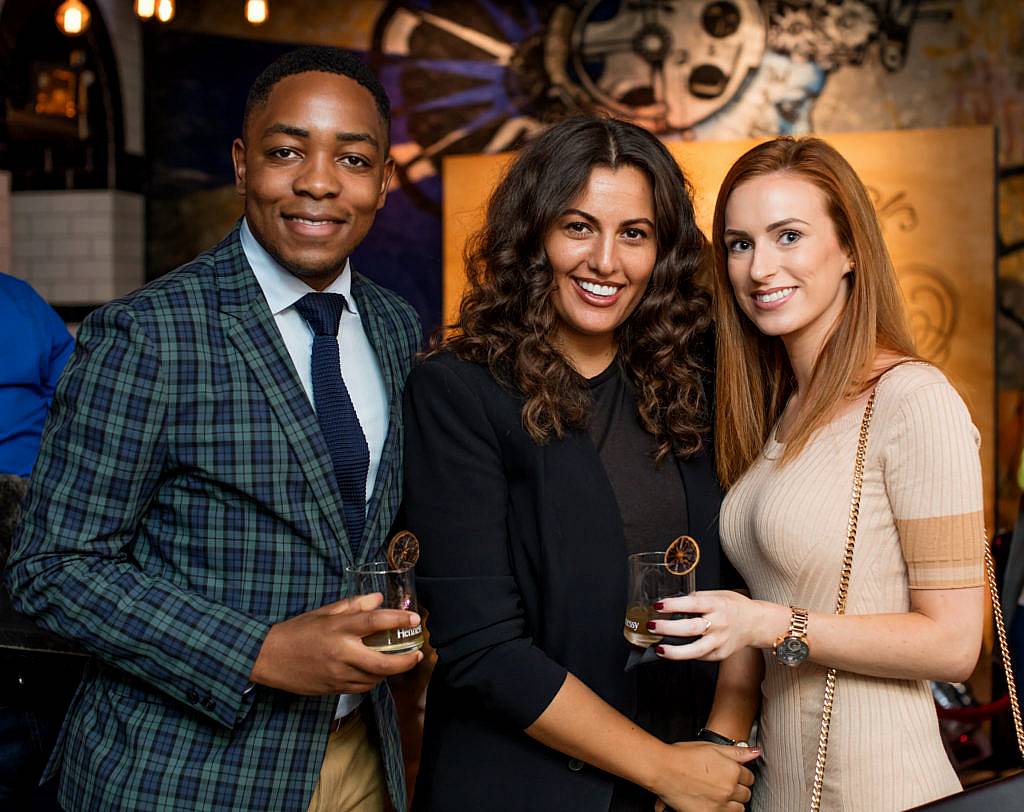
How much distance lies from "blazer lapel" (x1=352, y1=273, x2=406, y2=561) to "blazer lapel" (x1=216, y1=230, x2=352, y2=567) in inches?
2.8

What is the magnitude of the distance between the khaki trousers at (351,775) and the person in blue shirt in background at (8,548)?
0.65 metres

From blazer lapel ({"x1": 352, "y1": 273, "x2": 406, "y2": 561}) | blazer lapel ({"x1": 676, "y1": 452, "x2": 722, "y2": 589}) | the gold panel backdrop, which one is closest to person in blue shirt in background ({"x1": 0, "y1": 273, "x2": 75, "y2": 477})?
blazer lapel ({"x1": 352, "y1": 273, "x2": 406, "y2": 561})

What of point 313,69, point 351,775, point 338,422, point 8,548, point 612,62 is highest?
point 612,62

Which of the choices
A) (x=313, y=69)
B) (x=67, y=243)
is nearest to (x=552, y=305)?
(x=313, y=69)

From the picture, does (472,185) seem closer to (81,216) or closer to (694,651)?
(81,216)

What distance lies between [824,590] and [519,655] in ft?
1.65

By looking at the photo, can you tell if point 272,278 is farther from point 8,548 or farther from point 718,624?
point 8,548

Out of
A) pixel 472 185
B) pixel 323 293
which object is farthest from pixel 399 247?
pixel 323 293

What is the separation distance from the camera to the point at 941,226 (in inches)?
211

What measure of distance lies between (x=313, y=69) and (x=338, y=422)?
1.99ft

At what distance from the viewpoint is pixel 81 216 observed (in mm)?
6250

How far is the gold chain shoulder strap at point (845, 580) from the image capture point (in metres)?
1.69

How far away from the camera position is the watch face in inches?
64.0

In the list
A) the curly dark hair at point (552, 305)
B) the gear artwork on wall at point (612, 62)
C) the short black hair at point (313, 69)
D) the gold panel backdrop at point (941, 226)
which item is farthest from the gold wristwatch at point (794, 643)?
the gear artwork on wall at point (612, 62)
